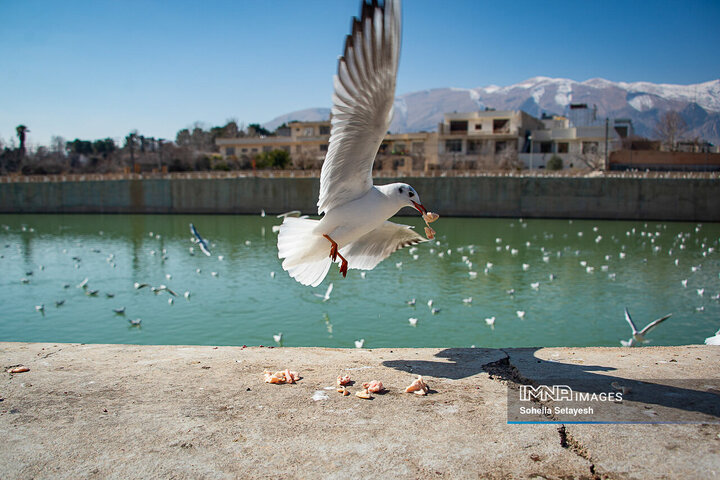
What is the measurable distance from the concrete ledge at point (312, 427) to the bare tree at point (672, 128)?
68067mm

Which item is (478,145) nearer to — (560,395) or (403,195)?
(403,195)

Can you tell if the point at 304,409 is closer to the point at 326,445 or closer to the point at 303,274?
the point at 326,445

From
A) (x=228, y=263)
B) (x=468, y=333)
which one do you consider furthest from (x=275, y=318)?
(x=228, y=263)

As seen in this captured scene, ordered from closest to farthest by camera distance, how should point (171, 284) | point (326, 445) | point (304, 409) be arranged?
point (326, 445)
point (304, 409)
point (171, 284)

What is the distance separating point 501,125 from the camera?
6206cm

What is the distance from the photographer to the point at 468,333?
9500 millimetres

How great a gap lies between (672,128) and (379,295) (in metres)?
64.7

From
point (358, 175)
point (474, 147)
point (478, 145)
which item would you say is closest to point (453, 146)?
point (474, 147)

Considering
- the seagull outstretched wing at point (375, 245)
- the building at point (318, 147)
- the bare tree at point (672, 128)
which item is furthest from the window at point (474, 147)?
the seagull outstretched wing at point (375, 245)

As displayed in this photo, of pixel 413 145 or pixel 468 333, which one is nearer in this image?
pixel 468 333

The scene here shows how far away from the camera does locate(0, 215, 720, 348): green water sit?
375 inches

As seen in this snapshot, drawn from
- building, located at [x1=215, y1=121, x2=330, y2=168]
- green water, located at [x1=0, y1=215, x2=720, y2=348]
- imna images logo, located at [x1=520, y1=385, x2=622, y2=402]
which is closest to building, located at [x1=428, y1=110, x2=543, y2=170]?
building, located at [x1=215, y1=121, x2=330, y2=168]

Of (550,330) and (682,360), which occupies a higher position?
(682,360)

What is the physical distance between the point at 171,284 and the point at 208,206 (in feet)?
84.4
